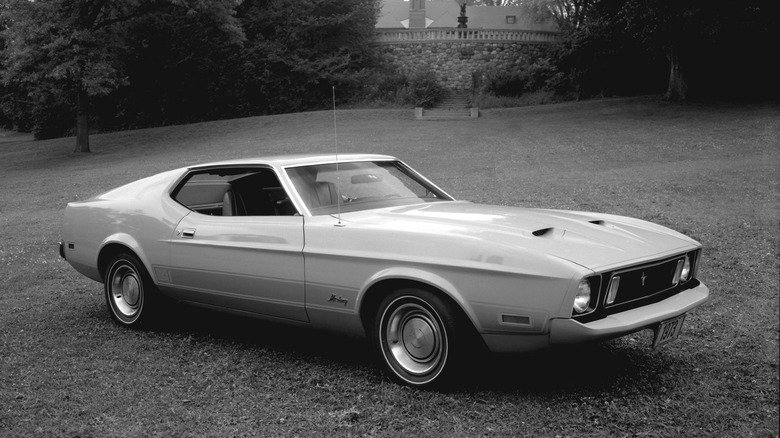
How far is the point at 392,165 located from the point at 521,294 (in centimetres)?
214

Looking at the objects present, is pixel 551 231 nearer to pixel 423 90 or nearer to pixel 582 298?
pixel 582 298

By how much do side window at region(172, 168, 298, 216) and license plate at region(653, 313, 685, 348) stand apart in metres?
2.41

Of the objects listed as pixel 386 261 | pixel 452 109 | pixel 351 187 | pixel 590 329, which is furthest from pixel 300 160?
pixel 452 109

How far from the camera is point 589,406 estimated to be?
3.86 m

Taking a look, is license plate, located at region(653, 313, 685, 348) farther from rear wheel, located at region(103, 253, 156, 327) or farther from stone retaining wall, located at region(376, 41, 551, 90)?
stone retaining wall, located at region(376, 41, 551, 90)

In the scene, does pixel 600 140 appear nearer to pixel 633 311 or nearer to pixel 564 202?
pixel 564 202

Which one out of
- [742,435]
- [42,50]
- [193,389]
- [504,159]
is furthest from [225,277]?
[42,50]

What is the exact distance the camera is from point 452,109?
1451 inches

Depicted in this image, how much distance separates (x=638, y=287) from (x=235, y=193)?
3.02 meters

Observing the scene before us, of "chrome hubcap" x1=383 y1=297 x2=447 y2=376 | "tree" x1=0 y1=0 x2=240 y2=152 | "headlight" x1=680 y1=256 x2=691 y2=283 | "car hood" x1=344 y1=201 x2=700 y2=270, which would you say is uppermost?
"tree" x1=0 y1=0 x2=240 y2=152

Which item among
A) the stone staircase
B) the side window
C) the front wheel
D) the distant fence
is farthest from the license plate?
the distant fence

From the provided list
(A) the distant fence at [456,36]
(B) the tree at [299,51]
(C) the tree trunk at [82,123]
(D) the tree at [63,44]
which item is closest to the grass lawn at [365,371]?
(D) the tree at [63,44]

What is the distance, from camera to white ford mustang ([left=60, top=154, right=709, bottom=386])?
3.78m

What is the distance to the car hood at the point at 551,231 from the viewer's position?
12.6ft
